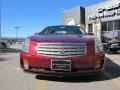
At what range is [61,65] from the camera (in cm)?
730

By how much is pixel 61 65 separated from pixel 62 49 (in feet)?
1.23

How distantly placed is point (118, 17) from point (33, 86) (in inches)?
1078

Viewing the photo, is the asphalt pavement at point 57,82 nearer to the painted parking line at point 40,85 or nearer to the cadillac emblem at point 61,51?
the painted parking line at point 40,85

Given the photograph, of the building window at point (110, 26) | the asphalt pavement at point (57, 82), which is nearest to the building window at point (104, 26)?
the building window at point (110, 26)

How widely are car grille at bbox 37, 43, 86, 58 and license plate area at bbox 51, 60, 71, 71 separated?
0.15 m

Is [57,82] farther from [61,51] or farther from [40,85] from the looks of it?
[61,51]

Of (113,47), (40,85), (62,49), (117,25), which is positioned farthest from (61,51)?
(117,25)

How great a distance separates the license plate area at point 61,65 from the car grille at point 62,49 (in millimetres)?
147

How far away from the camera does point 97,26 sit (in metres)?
38.2

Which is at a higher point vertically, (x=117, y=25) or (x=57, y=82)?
(x=117, y=25)

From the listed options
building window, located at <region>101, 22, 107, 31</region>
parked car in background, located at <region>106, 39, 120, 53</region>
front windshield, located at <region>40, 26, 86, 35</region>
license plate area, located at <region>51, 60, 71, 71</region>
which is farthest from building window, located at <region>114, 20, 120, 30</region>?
license plate area, located at <region>51, 60, 71, 71</region>

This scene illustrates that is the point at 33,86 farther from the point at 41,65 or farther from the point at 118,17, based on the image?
the point at 118,17

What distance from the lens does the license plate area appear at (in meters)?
7.29

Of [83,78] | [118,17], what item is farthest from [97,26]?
[83,78]
